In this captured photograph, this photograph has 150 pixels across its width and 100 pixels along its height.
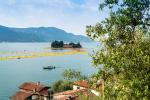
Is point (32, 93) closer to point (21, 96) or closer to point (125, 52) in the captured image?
point (21, 96)

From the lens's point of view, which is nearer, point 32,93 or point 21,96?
point 32,93

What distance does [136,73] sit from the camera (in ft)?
48.9

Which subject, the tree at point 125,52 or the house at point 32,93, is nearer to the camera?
the tree at point 125,52

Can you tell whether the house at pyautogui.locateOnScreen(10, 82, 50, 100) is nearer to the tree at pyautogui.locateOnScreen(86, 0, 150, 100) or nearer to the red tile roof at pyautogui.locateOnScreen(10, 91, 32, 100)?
the red tile roof at pyautogui.locateOnScreen(10, 91, 32, 100)

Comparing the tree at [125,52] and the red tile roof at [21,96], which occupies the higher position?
the tree at [125,52]

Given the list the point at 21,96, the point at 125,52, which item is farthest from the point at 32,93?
the point at 125,52

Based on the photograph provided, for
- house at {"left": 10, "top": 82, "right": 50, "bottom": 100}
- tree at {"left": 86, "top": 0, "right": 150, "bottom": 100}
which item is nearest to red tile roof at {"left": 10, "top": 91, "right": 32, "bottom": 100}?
house at {"left": 10, "top": 82, "right": 50, "bottom": 100}

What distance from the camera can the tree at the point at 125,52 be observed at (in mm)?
14719

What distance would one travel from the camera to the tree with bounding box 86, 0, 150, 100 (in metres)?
14.7

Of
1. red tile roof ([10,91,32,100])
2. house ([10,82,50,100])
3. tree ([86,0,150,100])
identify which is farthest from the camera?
house ([10,82,50,100])

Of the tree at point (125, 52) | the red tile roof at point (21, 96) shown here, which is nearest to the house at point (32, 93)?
the red tile roof at point (21, 96)

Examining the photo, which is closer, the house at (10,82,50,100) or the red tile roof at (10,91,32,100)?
the red tile roof at (10,91,32,100)

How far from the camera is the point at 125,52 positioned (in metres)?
15.9

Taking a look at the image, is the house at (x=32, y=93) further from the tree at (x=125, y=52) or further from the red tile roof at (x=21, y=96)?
the tree at (x=125, y=52)
